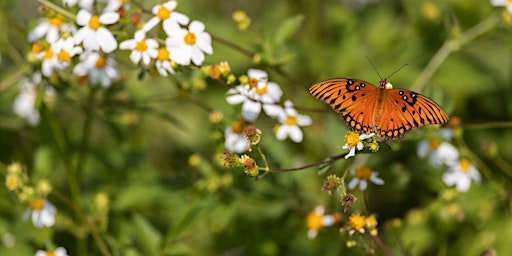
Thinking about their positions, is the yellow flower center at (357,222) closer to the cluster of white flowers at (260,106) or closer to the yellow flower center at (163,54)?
the cluster of white flowers at (260,106)

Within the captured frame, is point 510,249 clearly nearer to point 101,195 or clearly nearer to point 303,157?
point 303,157

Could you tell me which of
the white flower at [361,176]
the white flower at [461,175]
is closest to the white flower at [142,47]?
the white flower at [361,176]

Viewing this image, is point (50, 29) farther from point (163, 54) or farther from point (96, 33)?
point (163, 54)

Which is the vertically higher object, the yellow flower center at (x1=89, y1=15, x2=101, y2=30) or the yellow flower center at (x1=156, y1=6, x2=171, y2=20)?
the yellow flower center at (x1=89, y1=15, x2=101, y2=30)

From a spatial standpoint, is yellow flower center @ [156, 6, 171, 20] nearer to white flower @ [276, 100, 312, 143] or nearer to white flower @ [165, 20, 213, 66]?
white flower @ [165, 20, 213, 66]

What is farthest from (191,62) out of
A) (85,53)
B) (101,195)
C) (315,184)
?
(315,184)

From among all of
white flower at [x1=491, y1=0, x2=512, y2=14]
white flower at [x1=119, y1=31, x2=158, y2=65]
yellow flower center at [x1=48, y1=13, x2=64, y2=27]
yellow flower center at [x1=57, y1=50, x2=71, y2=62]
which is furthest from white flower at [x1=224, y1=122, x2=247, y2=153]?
white flower at [x1=491, y1=0, x2=512, y2=14]
